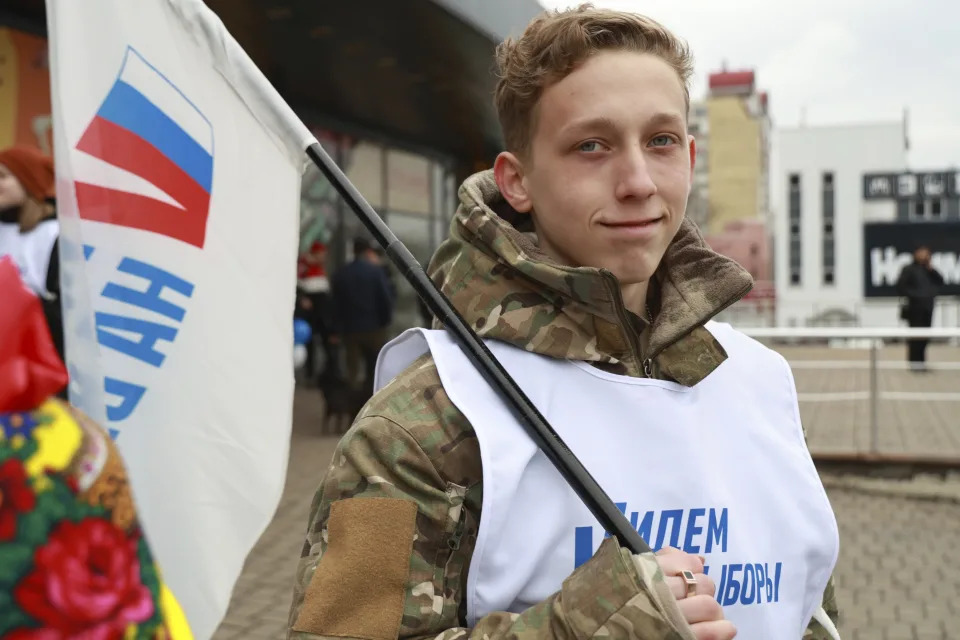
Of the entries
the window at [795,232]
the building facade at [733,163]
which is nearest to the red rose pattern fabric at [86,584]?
the window at [795,232]

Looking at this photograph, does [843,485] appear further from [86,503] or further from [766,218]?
[766,218]

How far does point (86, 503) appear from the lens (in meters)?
1.29

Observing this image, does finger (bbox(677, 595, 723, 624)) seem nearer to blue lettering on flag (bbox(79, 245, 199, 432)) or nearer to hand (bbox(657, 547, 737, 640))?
hand (bbox(657, 547, 737, 640))

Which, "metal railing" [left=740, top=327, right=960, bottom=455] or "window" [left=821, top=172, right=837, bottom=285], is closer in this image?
"metal railing" [left=740, top=327, right=960, bottom=455]

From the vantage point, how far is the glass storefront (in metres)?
13.8

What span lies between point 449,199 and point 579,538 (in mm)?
17455

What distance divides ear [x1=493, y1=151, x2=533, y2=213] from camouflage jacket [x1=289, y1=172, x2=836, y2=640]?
0.19ft

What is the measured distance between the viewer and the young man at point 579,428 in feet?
4.22

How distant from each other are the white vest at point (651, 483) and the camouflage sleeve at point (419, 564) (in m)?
0.04

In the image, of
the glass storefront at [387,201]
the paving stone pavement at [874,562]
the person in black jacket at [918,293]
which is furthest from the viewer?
the person in black jacket at [918,293]

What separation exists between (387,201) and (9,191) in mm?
11601

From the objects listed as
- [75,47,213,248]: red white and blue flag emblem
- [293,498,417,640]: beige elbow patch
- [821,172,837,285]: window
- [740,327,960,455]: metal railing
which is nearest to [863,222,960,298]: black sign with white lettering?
[740,327,960,455]: metal railing

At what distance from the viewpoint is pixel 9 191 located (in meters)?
4.29

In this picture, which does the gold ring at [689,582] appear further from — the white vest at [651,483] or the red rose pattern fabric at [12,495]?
the red rose pattern fabric at [12,495]
